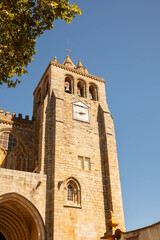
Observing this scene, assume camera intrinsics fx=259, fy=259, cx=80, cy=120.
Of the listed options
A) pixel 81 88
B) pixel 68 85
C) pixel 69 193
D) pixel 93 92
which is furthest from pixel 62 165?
pixel 93 92

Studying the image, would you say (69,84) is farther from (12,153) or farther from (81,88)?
(12,153)

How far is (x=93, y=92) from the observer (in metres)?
21.4

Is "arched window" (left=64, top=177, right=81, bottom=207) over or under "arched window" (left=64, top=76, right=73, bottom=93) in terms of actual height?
under

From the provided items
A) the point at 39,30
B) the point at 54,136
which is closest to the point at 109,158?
the point at 54,136

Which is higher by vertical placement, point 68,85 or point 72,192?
point 68,85

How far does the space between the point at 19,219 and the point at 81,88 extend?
35.7ft

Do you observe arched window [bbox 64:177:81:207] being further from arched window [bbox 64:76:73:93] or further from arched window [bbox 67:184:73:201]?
arched window [bbox 64:76:73:93]

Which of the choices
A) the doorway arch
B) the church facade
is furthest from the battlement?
the doorway arch

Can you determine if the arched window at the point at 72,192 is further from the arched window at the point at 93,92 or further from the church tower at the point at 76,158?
the arched window at the point at 93,92

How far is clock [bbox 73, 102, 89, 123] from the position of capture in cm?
1839

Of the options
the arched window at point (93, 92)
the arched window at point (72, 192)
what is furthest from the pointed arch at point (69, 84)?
the arched window at point (72, 192)

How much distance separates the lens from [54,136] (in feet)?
53.4

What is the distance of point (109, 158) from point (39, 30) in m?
10.4

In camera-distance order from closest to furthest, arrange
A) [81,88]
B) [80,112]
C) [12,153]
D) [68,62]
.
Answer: [12,153]
[80,112]
[81,88]
[68,62]
